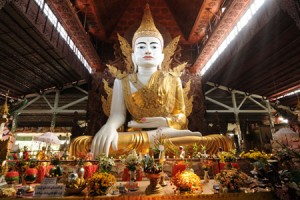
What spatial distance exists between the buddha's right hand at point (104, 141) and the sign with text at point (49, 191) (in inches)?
50.8

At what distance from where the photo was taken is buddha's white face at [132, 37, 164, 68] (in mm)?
4723

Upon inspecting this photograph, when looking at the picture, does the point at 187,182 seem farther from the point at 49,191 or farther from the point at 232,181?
the point at 49,191

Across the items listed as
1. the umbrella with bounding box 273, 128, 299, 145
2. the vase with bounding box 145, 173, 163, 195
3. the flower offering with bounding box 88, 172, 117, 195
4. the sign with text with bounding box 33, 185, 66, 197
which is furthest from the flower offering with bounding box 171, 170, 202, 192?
the umbrella with bounding box 273, 128, 299, 145

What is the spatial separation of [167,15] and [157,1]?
554 millimetres

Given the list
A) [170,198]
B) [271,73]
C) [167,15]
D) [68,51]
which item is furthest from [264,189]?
[167,15]

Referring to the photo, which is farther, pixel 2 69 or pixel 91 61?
pixel 91 61

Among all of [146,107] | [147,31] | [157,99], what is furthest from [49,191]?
[147,31]

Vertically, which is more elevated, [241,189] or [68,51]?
[68,51]

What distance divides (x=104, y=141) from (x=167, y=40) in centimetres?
350

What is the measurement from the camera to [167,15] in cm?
694

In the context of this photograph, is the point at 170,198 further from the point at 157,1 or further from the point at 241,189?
the point at 157,1

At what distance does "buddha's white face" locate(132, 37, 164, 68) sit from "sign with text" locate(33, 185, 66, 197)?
3.27 metres

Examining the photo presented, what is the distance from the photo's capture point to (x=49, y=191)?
2.12 m

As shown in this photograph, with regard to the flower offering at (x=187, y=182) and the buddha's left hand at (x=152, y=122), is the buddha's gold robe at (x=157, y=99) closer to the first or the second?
the buddha's left hand at (x=152, y=122)
